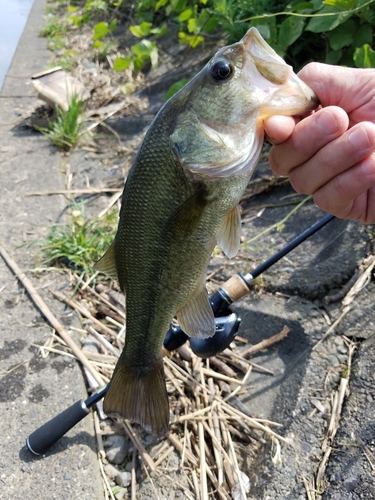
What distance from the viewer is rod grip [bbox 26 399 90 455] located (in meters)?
2.18

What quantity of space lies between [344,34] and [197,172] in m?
2.55

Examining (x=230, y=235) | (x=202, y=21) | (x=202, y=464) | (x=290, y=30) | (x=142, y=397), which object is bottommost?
(x=202, y=464)

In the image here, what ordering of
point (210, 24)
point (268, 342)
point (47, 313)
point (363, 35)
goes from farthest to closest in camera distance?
point (210, 24) → point (363, 35) → point (47, 313) → point (268, 342)

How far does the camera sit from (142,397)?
1.95m

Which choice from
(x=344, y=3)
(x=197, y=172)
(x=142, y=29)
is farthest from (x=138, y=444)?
(x=142, y=29)

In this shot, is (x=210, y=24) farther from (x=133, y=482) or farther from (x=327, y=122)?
(x=133, y=482)

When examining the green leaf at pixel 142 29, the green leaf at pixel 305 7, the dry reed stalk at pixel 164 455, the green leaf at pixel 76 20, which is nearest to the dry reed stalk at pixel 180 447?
the dry reed stalk at pixel 164 455

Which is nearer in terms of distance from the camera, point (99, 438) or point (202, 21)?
point (99, 438)

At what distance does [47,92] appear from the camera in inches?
225

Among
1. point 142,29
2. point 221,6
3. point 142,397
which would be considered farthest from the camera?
point 142,29

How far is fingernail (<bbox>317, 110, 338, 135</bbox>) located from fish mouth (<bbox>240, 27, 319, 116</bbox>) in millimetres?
89


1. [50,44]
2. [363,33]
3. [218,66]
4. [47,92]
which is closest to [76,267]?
[218,66]

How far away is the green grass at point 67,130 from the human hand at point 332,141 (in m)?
3.95

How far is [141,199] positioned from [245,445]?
1.54m
